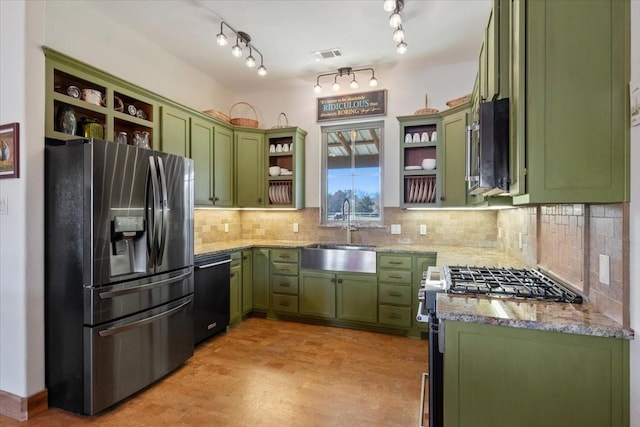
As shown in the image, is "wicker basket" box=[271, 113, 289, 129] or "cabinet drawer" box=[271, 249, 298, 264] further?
"wicker basket" box=[271, 113, 289, 129]

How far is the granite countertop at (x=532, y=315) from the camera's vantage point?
1269mm

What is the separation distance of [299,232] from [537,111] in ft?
11.5

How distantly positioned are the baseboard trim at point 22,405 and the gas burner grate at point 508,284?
2.72 m

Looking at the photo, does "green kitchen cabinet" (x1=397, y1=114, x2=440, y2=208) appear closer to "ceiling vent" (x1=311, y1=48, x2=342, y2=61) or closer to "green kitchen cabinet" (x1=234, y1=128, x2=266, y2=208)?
"ceiling vent" (x1=311, y1=48, x2=342, y2=61)

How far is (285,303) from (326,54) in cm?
290

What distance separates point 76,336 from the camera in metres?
2.15

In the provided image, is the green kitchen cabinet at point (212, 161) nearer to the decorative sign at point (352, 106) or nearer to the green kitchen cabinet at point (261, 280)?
the green kitchen cabinet at point (261, 280)

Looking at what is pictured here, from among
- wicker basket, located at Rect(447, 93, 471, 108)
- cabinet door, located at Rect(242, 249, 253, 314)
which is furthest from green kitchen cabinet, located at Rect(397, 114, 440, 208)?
cabinet door, located at Rect(242, 249, 253, 314)

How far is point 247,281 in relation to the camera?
4.03 m

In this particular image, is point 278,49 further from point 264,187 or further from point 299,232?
point 299,232

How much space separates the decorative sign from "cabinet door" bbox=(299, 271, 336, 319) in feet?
6.82

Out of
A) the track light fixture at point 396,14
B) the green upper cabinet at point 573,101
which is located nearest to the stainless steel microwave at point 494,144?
the green upper cabinet at point 573,101

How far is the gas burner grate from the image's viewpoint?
1626 mm

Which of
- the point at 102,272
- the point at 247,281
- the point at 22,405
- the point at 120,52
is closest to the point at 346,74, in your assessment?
the point at 120,52
